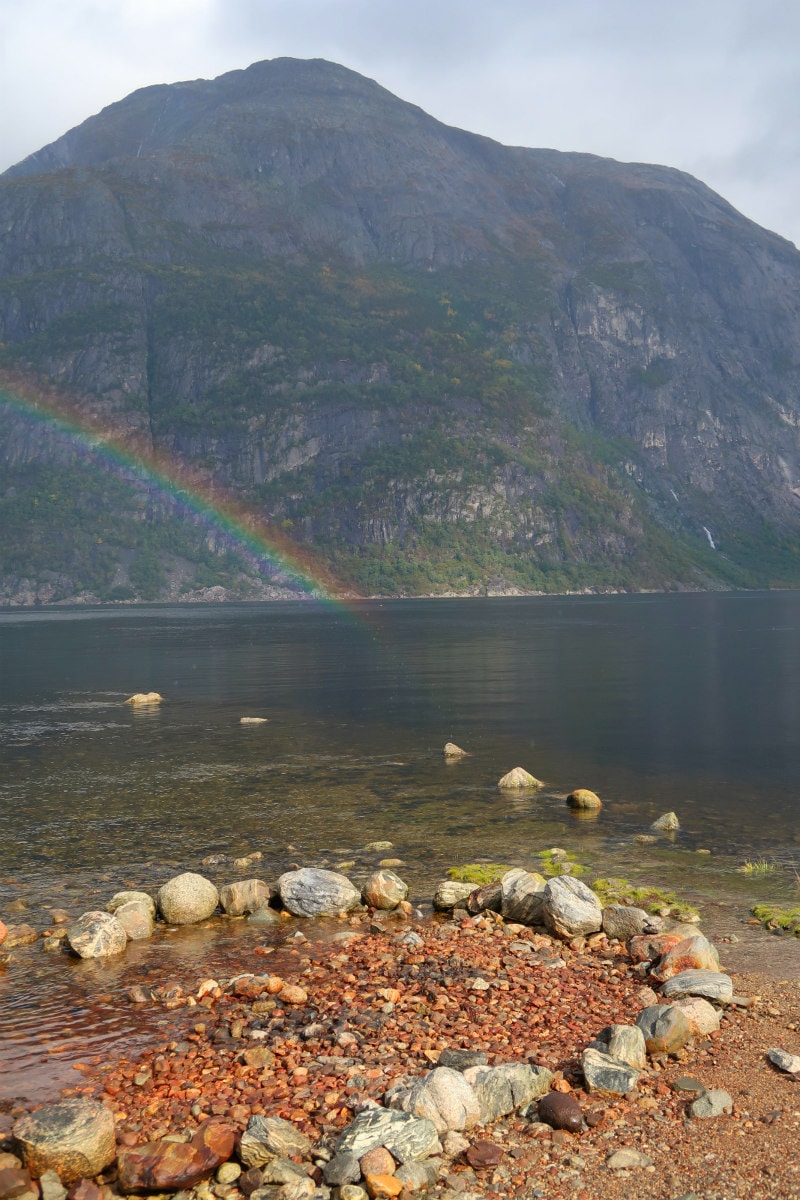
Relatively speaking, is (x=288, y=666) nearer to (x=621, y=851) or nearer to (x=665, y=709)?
(x=665, y=709)

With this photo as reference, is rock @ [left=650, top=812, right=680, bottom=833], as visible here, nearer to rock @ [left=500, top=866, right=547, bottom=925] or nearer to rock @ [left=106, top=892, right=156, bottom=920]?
rock @ [left=500, top=866, right=547, bottom=925]

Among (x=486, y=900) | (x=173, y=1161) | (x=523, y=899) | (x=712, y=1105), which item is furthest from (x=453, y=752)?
(x=173, y=1161)

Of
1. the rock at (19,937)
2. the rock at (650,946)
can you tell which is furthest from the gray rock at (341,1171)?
the rock at (19,937)

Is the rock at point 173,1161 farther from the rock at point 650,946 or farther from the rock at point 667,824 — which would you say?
the rock at point 667,824

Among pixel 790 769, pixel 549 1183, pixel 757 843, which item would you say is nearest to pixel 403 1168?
pixel 549 1183

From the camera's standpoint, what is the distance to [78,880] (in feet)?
82.0

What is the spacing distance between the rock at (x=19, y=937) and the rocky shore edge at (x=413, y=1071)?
53.6 inches

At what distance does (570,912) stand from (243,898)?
760 cm

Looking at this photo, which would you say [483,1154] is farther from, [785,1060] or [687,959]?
[687,959]

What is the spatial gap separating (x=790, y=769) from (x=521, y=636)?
89.4m

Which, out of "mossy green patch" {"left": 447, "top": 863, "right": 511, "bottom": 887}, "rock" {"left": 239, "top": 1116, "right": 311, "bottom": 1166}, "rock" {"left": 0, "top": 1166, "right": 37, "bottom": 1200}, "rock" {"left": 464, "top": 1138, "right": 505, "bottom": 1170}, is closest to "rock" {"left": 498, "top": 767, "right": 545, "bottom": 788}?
"mossy green patch" {"left": 447, "top": 863, "right": 511, "bottom": 887}

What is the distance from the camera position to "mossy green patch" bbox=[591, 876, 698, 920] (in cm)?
2183

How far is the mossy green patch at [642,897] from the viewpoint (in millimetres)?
21828

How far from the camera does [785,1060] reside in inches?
542
